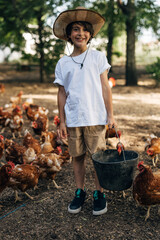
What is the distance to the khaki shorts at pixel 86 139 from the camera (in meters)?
2.75

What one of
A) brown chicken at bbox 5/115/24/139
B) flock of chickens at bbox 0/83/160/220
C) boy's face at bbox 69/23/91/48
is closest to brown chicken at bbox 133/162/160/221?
flock of chickens at bbox 0/83/160/220

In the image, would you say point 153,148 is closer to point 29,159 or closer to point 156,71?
point 29,159

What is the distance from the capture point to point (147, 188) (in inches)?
107

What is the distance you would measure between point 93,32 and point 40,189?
7.61 ft

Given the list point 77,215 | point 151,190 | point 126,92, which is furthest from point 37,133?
point 126,92

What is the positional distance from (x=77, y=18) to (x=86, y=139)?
1.32 meters

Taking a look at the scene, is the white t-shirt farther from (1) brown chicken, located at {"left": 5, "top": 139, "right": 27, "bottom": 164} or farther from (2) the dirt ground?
(1) brown chicken, located at {"left": 5, "top": 139, "right": 27, "bottom": 164}

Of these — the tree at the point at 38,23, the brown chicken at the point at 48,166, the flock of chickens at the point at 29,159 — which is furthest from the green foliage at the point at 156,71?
the brown chicken at the point at 48,166

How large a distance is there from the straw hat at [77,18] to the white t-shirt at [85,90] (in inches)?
14.2

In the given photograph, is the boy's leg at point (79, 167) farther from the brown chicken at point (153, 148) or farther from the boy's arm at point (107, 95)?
the brown chicken at point (153, 148)

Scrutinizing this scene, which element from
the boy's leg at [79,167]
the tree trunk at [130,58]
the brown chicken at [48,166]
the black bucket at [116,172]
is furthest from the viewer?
the tree trunk at [130,58]

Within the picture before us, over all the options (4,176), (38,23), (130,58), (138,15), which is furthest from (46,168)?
(38,23)

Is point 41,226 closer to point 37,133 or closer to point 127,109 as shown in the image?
point 37,133

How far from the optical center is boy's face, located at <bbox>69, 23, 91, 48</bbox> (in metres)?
2.70
